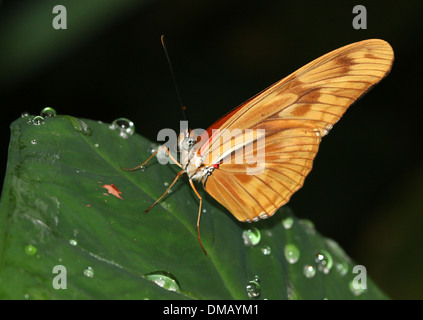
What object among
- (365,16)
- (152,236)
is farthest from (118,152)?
(365,16)

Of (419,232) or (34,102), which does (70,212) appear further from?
(419,232)

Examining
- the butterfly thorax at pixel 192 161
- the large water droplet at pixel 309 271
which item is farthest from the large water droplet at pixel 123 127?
the large water droplet at pixel 309 271

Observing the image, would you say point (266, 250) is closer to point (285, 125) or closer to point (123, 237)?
point (285, 125)

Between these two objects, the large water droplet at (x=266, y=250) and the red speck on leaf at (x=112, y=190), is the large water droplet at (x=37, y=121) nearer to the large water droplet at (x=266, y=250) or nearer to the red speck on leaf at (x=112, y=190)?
the red speck on leaf at (x=112, y=190)

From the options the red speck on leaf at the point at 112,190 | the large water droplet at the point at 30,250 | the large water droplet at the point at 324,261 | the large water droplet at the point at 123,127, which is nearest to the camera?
the large water droplet at the point at 30,250

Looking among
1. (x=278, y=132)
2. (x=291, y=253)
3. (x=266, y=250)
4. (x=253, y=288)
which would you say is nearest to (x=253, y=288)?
(x=253, y=288)
